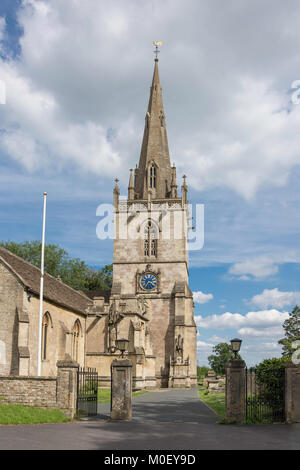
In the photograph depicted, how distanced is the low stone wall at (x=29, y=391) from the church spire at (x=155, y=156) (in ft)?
122

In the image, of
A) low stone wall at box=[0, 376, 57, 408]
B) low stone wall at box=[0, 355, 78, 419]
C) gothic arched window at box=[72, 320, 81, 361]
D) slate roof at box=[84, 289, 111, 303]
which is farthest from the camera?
slate roof at box=[84, 289, 111, 303]

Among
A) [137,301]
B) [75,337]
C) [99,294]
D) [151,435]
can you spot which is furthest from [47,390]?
[99,294]

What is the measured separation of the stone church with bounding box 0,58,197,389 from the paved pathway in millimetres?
13193

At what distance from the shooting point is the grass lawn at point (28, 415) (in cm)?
1481

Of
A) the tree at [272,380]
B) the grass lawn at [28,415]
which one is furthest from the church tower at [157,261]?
the grass lawn at [28,415]

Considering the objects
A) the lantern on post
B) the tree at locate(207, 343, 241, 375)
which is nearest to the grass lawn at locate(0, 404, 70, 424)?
the lantern on post

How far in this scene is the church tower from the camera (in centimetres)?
4684

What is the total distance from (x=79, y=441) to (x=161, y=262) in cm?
3924

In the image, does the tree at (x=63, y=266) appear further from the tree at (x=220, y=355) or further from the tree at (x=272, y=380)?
the tree at (x=220, y=355)

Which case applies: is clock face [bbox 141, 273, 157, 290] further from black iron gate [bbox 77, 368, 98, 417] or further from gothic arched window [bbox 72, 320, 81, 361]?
black iron gate [bbox 77, 368, 98, 417]

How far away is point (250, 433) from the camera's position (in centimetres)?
1361

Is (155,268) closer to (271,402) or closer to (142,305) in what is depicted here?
(142,305)
